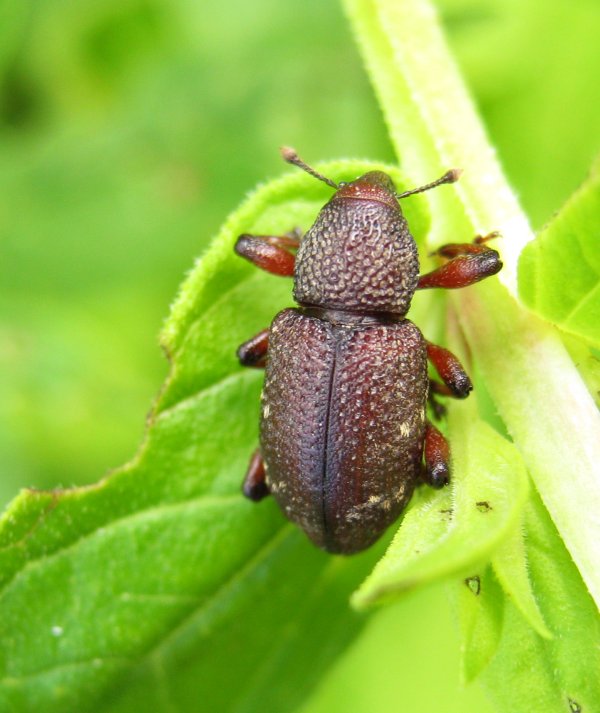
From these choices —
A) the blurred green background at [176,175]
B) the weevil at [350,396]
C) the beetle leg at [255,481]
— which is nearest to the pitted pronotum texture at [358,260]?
the weevil at [350,396]

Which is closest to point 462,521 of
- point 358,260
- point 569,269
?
point 569,269

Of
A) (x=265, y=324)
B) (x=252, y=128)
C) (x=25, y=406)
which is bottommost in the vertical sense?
(x=25, y=406)

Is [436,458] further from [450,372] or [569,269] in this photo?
[569,269]

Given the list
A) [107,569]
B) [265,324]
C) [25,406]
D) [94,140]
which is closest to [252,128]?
[94,140]

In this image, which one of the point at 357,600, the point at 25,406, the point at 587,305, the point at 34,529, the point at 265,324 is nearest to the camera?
the point at 357,600

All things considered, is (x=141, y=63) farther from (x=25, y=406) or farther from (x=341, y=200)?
(x=341, y=200)

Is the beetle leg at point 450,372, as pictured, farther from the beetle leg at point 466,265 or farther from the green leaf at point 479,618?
the green leaf at point 479,618
